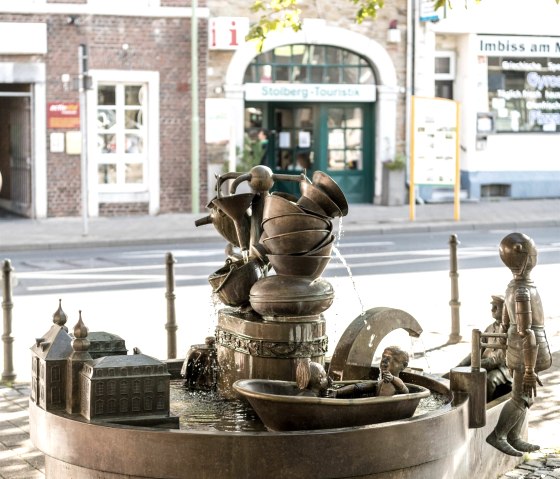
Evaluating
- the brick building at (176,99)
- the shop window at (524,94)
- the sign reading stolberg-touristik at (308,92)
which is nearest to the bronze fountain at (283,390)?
the brick building at (176,99)

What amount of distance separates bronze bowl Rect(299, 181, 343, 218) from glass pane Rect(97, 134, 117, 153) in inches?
796

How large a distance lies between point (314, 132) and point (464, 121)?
12.0 feet

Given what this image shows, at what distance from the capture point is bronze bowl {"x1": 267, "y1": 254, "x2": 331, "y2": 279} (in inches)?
310

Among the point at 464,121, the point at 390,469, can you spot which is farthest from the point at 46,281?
the point at 464,121

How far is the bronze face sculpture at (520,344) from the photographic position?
752 centimetres

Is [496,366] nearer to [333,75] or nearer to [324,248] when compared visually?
[324,248]

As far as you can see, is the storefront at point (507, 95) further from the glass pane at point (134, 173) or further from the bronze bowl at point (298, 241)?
the bronze bowl at point (298, 241)

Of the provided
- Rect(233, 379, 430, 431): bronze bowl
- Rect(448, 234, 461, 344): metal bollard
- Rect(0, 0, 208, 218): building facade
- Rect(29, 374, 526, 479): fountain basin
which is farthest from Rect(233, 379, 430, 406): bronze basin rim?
Rect(0, 0, 208, 218): building facade

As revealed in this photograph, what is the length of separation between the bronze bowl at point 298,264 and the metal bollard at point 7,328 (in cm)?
398

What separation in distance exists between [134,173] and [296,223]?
2070cm

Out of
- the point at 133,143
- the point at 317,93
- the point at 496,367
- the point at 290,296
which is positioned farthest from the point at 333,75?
the point at 290,296

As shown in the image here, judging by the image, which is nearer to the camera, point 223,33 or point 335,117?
point 223,33

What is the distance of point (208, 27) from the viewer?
93.2 ft

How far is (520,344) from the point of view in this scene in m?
7.52
